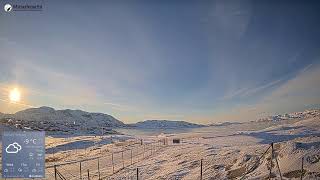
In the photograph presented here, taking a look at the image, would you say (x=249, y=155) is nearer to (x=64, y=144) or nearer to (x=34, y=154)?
(x=34, y=154)

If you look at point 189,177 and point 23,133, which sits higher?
point 23,133

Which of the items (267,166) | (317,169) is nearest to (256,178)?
(267,166)

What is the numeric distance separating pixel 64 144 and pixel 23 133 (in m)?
25.9

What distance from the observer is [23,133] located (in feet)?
21.4

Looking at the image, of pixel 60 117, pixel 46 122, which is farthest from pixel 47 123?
pixel 60 117

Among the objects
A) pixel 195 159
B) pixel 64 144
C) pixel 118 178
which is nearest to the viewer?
pixel 118 178

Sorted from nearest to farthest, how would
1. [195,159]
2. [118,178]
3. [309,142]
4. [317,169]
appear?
[317,169]
[309,142]
[118,178]
[195,159]
